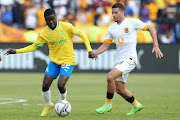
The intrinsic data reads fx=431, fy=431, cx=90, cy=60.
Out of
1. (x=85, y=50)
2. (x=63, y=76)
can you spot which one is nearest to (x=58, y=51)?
(x=63, y=76)

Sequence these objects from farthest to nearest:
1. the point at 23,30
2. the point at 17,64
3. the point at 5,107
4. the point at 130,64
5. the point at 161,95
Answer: the point at 23,30, the point at 17,64, the point at 161,95, the point at 5,107, the point at 130,64

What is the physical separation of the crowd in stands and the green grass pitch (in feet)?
13.3

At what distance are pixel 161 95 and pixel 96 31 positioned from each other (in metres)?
9.78

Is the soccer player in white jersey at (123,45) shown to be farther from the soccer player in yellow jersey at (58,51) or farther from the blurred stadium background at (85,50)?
the blurred stadium background at (85,50)

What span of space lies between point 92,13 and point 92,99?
1278cm

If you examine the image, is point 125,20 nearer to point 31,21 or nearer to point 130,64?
point 130,64

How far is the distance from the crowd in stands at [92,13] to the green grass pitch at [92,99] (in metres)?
4.05

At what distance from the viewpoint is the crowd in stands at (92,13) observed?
23438mm

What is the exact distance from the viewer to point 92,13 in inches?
957

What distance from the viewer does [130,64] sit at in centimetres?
864

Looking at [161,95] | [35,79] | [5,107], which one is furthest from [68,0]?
[5,107]

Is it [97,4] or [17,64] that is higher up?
[97,4]

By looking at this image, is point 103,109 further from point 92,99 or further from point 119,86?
point 92,99

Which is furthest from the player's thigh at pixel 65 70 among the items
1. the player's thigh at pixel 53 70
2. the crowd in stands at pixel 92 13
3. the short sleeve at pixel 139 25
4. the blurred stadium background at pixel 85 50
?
the crowd in stands at pixel 92 13
